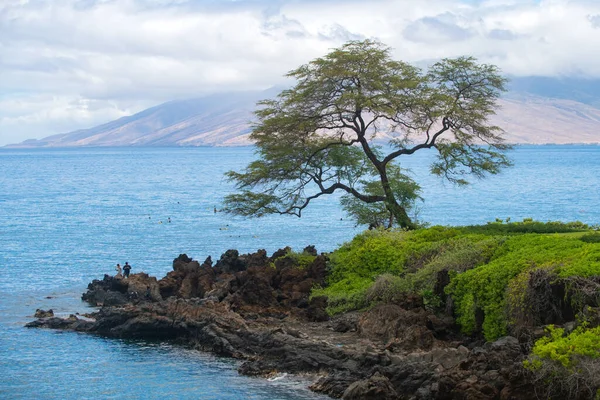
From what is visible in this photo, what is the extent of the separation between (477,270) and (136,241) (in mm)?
45720

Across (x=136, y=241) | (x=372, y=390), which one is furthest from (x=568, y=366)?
(x=136, y=241)

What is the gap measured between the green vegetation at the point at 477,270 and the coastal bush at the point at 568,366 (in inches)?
136

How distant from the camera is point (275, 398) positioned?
87.9ft

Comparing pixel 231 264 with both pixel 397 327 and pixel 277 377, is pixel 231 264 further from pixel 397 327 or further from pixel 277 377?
pixel 277 377

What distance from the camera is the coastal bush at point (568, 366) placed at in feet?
73.6

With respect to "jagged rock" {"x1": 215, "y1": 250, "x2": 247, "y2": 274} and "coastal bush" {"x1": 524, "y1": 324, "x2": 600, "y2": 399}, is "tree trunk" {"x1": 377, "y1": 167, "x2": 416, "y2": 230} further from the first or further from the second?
"coastal bush" {"x1": 524, "y1": 324, "x2": 600, "y2": 399}

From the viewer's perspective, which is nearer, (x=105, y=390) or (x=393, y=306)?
(x=105, y=390)

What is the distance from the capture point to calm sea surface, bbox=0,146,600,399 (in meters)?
30.1

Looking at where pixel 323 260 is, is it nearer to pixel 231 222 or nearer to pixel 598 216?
pixel 231 222

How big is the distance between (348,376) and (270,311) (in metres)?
10.0

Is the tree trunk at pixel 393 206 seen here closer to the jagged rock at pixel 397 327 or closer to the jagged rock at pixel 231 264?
the jagged rock at pixel 231 264

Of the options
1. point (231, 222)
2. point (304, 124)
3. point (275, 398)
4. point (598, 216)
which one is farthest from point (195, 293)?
point (598, 216)

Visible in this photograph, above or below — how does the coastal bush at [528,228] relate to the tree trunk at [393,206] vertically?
below

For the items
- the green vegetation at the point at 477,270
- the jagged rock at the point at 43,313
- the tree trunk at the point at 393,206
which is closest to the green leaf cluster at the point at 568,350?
the green vegetation at the point at 477,270
